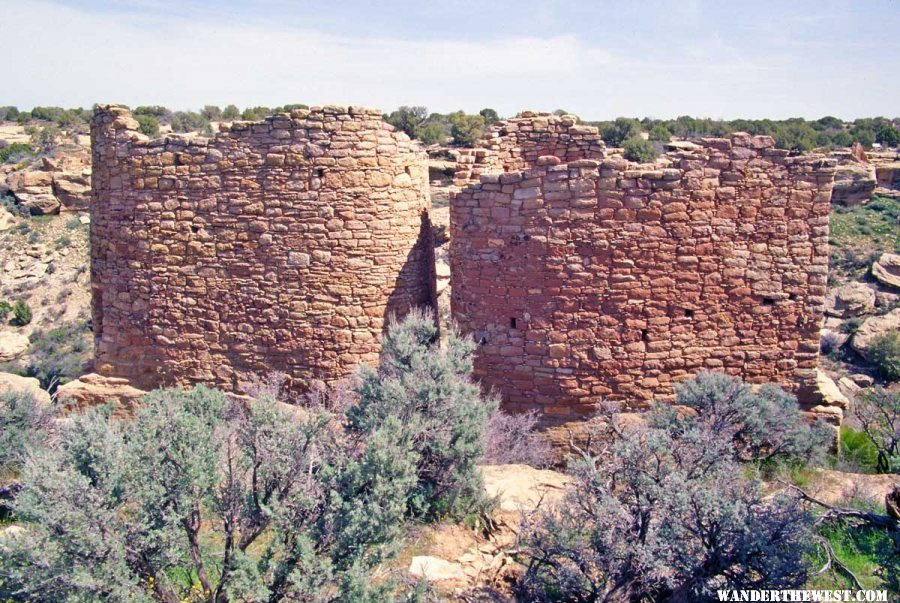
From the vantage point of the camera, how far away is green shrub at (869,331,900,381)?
1616cm

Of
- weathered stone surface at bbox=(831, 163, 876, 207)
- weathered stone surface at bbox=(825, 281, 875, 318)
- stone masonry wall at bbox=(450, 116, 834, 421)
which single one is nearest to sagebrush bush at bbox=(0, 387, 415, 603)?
stone masonry wall at bbox=(450, 116, 834, 421)

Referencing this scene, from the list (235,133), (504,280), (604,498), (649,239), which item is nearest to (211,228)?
(235,133)

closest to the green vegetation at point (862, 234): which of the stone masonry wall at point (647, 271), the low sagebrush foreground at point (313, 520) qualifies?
the stone masonry wall at point (647, 271)

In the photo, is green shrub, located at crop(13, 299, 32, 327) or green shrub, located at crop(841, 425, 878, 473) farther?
green shrub, located at crop(13, 299, 32, 327)

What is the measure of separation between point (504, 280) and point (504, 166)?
2286mm

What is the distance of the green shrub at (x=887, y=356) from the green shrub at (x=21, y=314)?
24224mm

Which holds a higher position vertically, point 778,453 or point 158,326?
point 158,326

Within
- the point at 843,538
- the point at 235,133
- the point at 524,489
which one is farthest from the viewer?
the point at 235,133

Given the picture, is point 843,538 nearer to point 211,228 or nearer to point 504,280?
point 504,280

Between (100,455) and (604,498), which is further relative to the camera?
(604,498)

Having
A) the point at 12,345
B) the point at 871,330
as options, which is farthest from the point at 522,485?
the point at 12,345

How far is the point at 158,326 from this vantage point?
8.29m

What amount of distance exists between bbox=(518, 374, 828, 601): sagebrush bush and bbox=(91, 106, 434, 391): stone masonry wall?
12.0 ft

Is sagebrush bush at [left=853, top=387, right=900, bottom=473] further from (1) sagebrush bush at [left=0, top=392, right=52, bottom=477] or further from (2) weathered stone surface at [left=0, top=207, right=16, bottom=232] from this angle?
(2) weathered stone surface at [left=0, top=207, right=16, bottom=232]
